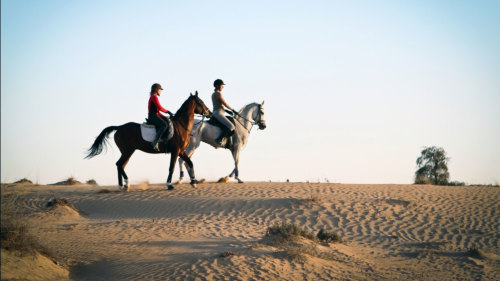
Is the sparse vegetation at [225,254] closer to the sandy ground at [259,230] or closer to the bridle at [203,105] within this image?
the sandy ground at [259,230]

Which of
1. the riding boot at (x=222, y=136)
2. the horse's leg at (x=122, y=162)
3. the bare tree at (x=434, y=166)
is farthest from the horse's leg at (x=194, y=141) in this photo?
the bare tree at (x=434, y=166)

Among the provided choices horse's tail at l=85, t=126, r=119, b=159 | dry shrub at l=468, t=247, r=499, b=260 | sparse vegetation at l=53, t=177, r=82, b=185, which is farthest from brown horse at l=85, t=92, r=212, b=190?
dry shrub at l=468, t=247, r=499, b=260

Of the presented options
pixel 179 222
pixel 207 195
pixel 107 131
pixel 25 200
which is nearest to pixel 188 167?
pixel 207 195

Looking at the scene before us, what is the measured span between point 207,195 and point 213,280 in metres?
8.53

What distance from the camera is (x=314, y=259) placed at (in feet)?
33.5

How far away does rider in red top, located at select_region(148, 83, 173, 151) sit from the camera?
648 inches

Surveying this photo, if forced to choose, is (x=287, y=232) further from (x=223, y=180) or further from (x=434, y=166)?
(x=434, y=166)

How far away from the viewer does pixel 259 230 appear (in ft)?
43.9

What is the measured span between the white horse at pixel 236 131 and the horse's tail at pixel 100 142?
2.76 meters

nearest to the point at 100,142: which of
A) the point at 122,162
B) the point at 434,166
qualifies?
the point at 122,162

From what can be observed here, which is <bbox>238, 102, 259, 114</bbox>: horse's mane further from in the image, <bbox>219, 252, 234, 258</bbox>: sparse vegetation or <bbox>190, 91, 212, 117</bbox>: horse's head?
<bbox>219, 252, 234, 258</bbox>: sparse vegetation

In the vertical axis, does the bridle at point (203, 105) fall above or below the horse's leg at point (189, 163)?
above

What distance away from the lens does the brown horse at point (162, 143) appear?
657 inches

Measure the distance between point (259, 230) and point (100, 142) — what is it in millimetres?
6973
